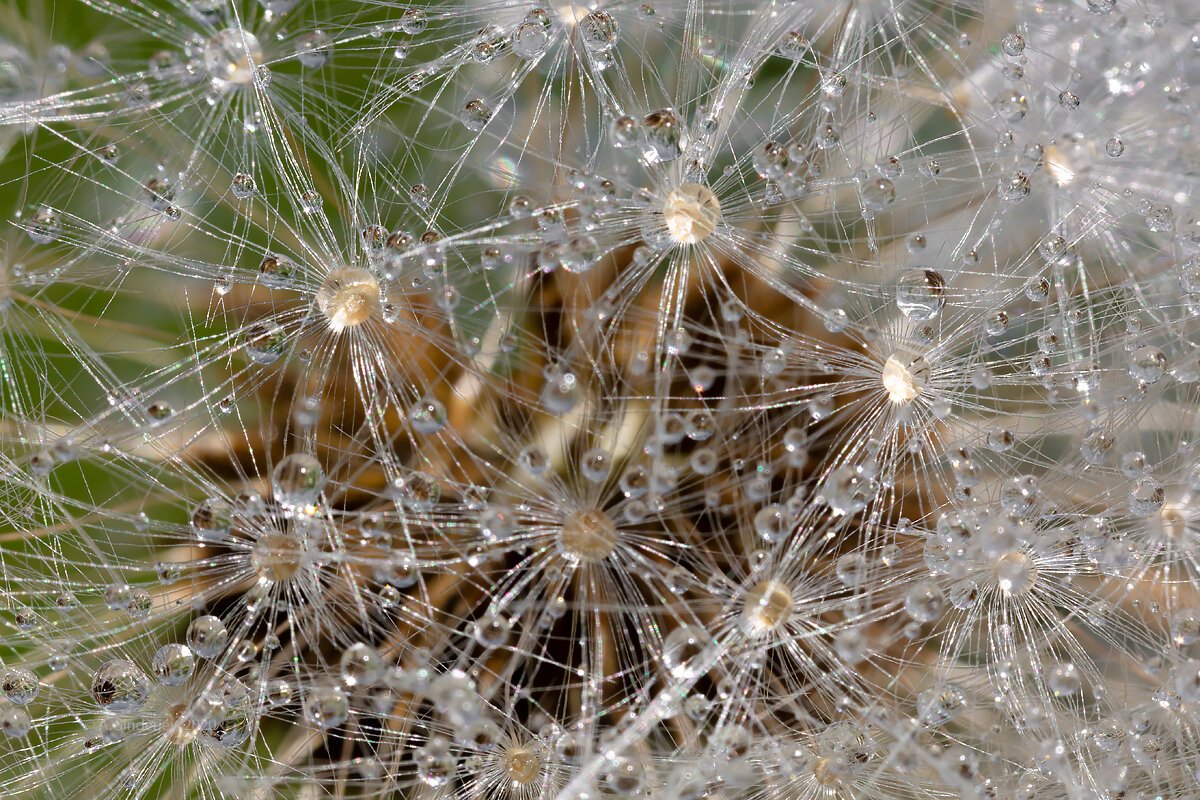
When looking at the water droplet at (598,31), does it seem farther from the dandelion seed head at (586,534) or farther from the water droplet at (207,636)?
the water droplet at (207,636)

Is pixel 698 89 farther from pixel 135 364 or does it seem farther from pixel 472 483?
pixel 135 364

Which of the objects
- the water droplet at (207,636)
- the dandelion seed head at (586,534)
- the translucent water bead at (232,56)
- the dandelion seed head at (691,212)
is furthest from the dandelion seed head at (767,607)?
the translucent water bead at (232,56)

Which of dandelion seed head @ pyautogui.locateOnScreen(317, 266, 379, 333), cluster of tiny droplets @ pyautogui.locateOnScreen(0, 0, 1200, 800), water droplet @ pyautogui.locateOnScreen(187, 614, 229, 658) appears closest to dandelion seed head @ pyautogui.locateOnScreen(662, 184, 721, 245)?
cluster of tiny droplets @ pyautogui.locateOnScreen(0, 0, 1200, 800)

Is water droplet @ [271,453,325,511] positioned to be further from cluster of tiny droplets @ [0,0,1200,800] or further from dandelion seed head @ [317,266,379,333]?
dandelion seed head @ [317,266,379,333]

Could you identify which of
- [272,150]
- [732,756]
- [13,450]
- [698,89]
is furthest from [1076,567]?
[13,450]

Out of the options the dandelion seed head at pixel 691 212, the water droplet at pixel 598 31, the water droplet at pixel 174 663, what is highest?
the water droplet at pixel 598 31

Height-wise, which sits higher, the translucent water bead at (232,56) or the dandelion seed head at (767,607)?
the translucent water bead at (232,56)

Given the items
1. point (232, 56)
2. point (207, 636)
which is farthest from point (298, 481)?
point (232, 56)

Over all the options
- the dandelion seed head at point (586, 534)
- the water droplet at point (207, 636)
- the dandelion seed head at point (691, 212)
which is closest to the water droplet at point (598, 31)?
the dandelion seed head at point (691, 212)

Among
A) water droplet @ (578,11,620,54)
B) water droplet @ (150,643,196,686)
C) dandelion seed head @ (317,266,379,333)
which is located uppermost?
water droplet @ (578,11,620,54)
